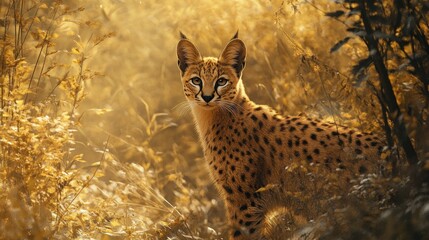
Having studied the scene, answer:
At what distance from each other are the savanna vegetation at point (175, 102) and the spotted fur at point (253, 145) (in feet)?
0.72

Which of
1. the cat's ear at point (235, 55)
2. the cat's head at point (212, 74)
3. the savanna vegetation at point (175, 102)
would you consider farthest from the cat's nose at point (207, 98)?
the savanna vegetation at point (175, 102)

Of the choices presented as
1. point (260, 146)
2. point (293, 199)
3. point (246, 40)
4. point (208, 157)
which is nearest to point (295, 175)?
point (293, 199)

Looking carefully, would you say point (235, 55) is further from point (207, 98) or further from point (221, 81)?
point (207, 98)

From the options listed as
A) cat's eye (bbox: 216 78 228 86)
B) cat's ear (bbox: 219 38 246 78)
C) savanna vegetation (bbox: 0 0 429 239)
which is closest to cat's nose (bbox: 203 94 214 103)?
cat's eye (bbox: 216 78 228 86)

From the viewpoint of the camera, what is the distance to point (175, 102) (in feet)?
27.9

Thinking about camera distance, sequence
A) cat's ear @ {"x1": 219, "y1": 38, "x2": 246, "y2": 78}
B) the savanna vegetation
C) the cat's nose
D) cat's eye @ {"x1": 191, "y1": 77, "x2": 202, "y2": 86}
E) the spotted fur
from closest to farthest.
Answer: the savanna vegetation
the spotted fur
the cat's nose
cat's eye @ {"x1": 191, "y1": 77, "x2": 202, "y2": 86}
cat's ear @ {"x1": 219, "y1": 38, "x2": 246, "y2": 78}

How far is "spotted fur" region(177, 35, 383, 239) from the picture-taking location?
4996 mm

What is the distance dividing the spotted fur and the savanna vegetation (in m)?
0.22

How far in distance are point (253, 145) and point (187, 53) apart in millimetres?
988

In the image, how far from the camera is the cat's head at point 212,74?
228 inches

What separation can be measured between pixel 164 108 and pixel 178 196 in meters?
1.75

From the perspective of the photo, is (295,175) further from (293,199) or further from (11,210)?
(11,210)

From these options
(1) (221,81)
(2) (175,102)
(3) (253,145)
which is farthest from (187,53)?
(2) (175,102)

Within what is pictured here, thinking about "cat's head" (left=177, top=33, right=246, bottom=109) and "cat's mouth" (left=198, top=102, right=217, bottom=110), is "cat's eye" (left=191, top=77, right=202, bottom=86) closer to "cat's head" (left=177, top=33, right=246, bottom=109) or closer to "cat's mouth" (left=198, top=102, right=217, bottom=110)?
"cat's head" (left=177, top=33, right=246, bottom=109)
